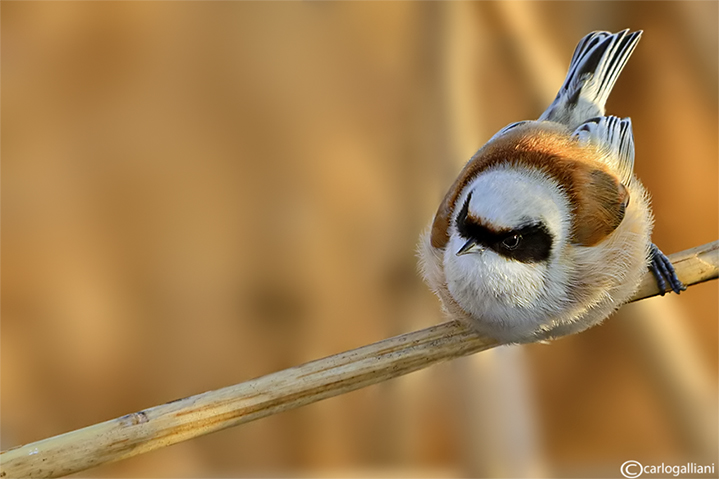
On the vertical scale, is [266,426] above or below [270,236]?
below

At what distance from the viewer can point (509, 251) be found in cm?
56

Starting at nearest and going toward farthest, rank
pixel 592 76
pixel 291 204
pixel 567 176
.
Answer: pixel 567 176
pixel 592 76
pixel 291 204

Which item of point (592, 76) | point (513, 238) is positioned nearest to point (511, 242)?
point (513, 238)

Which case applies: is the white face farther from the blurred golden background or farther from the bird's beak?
the blurred golden background

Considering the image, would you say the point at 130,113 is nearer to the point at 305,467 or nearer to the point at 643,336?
the point at 305,467

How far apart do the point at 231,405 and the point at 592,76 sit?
681 mm

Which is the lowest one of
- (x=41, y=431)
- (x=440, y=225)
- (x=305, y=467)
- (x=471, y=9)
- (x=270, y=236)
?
(x=305, y=467)

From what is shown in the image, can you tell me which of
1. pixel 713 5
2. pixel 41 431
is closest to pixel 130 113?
pixel 41 431

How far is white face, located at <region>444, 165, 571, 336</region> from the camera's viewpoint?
54 centimetres

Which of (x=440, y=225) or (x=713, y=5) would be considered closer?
(x=440, y=225)

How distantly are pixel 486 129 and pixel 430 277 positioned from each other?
0.37 m

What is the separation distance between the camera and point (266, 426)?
0.98m

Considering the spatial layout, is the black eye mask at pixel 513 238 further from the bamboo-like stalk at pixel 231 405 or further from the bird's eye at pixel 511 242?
the bamboo-like stalk at pixel 231 405

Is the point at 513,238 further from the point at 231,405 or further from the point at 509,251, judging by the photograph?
the point at 231,405
